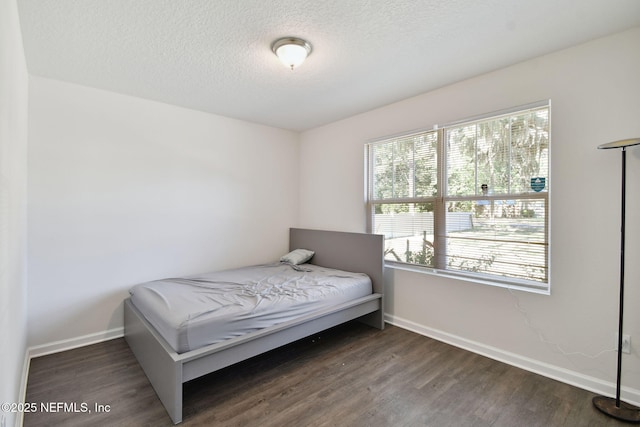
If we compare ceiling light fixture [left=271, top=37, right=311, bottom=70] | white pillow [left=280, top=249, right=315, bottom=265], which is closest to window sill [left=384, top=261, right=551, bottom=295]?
white pillow [left=280, top=249, right=315, bottom=265]

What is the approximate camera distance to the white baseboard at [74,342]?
2.62 m

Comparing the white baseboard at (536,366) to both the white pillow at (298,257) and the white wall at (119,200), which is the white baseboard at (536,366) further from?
the white wall at (119,200)

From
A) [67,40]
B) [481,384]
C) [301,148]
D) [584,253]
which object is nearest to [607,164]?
[584,253]

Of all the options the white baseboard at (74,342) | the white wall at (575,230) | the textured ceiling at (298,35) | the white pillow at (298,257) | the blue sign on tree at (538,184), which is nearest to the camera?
the textured ceiling at (298,35)

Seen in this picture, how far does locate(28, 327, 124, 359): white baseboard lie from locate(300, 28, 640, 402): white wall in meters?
3.36

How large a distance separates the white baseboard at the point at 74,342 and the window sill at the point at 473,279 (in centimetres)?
298

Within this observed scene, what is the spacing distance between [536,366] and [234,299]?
8.18ft

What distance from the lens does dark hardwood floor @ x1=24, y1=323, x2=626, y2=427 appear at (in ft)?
5.99

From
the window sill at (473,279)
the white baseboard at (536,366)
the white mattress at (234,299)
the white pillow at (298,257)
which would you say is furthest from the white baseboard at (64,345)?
the white baseboard at (536,366)

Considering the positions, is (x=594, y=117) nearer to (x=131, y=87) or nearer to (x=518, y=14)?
(x=518, y=14)

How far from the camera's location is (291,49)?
209 centimetres

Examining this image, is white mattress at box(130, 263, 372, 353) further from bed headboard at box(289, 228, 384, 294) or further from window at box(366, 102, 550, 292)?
window at box(366, 102, 550, 292)

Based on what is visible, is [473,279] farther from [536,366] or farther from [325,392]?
[325,392]

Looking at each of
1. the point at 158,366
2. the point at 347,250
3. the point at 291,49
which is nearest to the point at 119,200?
the point at 158,366
